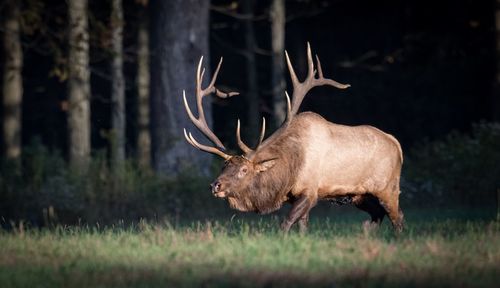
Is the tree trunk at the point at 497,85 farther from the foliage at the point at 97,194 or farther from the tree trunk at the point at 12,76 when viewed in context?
the tree trunk at the point at 12,76

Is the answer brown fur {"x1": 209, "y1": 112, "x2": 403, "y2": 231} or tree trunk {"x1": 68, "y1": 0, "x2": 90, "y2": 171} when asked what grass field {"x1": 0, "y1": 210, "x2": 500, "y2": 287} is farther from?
tree trunk {"x1": 68, "y1": 0, "x2": 90, "y2": 171}

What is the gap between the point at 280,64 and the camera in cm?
2481

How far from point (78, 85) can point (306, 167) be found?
857 cm

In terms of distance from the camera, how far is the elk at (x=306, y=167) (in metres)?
12.1

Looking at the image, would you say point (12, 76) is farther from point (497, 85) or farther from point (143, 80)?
point (497, 85)

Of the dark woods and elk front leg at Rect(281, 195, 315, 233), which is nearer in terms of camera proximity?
elk front leg at Rect(281, 195, 315, 233)

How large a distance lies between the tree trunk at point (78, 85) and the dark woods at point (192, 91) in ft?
0.09

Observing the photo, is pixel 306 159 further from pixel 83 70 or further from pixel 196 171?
pixel 83 70

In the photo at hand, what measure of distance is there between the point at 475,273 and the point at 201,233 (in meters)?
3.34

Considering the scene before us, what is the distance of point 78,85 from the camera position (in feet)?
64.7

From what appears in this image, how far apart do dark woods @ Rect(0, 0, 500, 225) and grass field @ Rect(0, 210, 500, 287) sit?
7.06 meters

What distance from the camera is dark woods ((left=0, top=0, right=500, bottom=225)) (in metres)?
18.3

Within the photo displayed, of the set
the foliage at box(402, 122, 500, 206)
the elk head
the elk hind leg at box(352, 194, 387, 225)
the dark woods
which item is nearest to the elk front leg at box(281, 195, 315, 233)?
the elk head

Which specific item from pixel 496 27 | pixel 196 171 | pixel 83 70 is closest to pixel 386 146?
pixel 196 171
